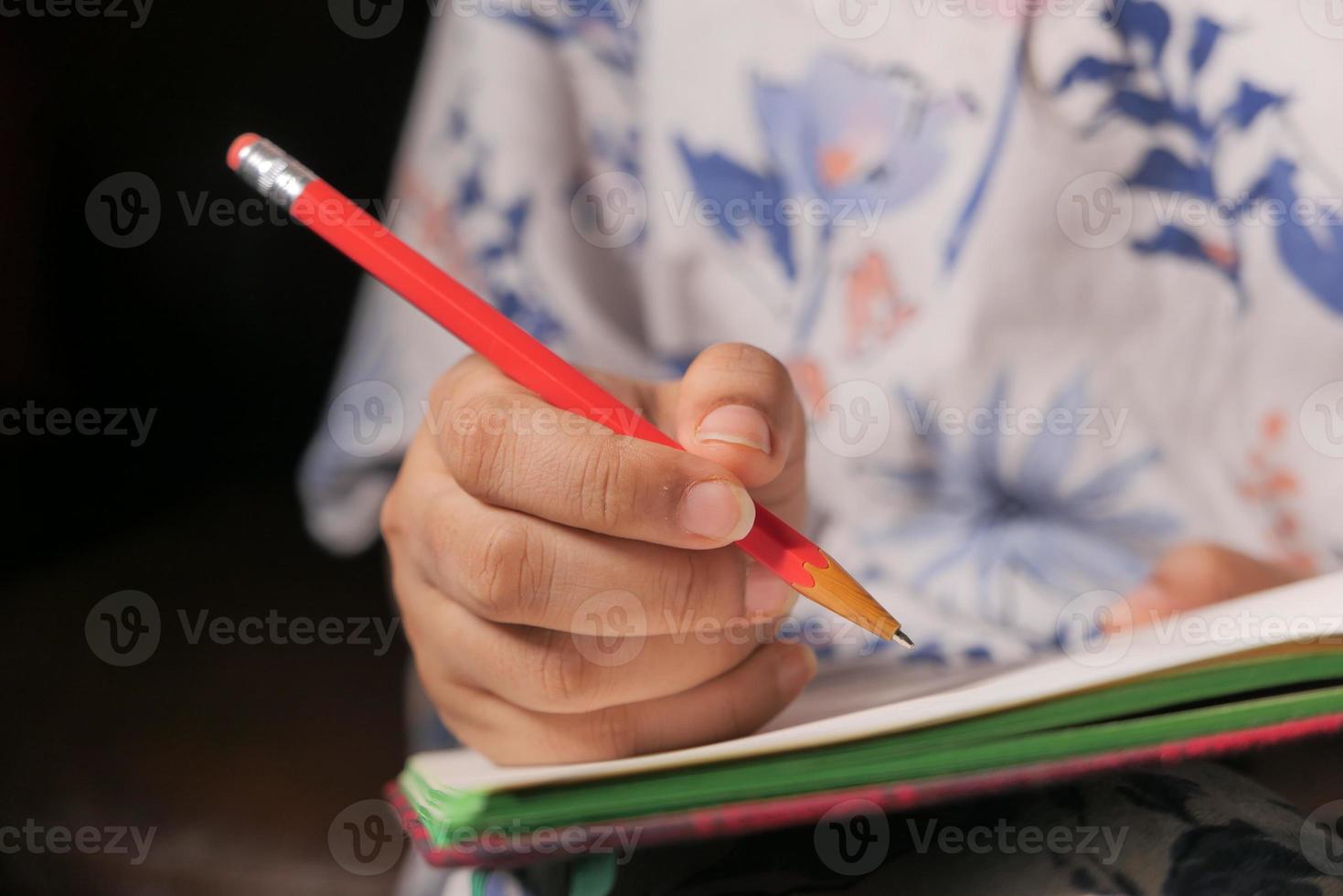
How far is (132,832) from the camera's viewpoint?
404mm

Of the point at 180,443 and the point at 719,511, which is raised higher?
the point at 719,511

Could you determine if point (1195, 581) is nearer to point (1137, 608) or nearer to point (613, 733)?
point (1137, 608)

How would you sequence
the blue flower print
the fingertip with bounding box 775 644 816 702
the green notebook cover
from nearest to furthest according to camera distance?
the green notebook cover
the fingertip with bounding box 775 644 816 702
the blue flower print

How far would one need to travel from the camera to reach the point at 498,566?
0.85ft

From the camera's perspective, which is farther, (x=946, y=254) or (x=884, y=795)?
(x=946, y=254)

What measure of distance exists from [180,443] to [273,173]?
0.35 metres

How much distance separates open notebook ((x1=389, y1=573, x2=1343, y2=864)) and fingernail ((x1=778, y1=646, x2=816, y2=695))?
0.08 metres

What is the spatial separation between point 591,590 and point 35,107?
0.45 meters

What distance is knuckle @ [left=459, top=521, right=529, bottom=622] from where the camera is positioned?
26 centimetres

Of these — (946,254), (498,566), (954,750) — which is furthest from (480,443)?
(946,254)

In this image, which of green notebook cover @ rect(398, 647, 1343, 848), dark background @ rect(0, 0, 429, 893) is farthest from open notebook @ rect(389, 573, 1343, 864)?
dark background @ rect(0, 0, 429, 893)

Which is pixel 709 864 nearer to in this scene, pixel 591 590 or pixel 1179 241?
pixel 591 590

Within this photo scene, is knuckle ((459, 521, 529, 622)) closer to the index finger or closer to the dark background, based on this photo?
the index finger

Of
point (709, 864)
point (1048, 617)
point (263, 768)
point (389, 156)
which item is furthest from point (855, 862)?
point (389, 156)
